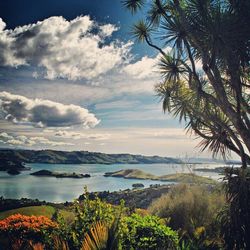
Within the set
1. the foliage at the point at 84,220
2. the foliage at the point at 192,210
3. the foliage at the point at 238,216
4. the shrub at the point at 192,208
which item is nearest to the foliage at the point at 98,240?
the foliage at the point at 84,220

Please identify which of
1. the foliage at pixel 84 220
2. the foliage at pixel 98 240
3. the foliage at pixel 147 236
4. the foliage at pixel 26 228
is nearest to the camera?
the foliage at pixel 98 240

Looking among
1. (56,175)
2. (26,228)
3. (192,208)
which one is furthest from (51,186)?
(26,228)

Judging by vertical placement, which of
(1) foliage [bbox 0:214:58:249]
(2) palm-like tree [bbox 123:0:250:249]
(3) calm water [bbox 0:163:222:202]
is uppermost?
(2) palm-like tree [bbox 123:0:250:249]

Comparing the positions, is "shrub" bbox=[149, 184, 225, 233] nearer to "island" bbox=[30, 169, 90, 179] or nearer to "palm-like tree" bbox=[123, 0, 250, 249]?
"palm-like tree" bbox=[123, 0, 250, 249]

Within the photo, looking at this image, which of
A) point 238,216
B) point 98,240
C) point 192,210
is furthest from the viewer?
point 192,210

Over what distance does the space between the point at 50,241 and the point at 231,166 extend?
4.64m

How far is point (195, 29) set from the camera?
29.3ft

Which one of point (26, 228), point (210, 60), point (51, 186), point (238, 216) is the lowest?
point (51, 186)

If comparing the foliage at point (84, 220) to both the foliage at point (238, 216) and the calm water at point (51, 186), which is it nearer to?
the calm water at point (51, 186)

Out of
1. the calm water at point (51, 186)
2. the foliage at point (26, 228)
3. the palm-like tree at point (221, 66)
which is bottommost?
the calm water at point (51, 186)

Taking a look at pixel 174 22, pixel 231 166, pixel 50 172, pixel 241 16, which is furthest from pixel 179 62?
pixel 50 172

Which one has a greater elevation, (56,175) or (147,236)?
(147,236)

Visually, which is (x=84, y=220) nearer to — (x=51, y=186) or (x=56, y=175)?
(x=51, y=186)

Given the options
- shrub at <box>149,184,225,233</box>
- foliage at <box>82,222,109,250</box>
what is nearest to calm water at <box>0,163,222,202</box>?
shrub at <box>149,184,225,233</box>
